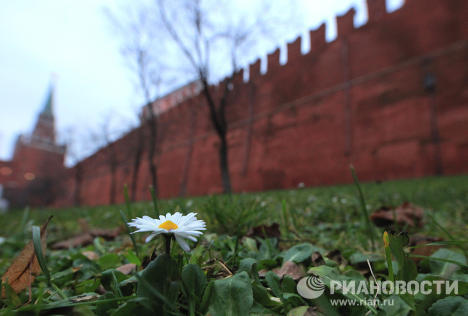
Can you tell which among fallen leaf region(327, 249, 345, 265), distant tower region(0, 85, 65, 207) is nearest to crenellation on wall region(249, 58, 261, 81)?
fallen leaf region(327, 249, 345, 265)

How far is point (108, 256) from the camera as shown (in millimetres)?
898

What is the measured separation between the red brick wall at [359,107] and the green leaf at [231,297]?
9009 mm

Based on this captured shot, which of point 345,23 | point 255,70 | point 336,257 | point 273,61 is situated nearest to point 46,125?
point 255,70

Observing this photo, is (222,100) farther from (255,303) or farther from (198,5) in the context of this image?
(255,303)

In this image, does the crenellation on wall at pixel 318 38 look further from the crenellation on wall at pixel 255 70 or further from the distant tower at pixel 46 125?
the distant tower at pixel 46 125

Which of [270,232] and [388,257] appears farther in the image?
[270,232]

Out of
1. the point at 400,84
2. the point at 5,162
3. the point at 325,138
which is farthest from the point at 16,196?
the point at 400,84

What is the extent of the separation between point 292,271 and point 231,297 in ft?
0.74

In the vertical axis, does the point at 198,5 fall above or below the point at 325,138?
above

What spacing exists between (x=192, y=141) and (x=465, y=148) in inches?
500

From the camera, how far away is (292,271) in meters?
0.66

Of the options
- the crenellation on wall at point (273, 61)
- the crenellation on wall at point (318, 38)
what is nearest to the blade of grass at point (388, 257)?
the crenellation on wall at point (318, 38)

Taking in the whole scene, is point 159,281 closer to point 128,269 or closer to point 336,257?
point 128,269

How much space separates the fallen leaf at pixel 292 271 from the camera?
62cm
